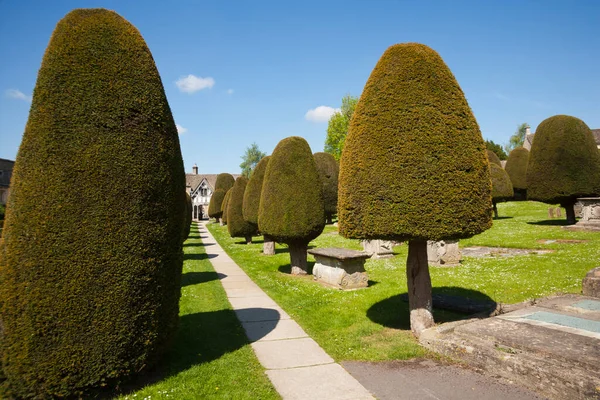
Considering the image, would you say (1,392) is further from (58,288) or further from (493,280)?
(493,280)

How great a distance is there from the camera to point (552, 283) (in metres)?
9.14

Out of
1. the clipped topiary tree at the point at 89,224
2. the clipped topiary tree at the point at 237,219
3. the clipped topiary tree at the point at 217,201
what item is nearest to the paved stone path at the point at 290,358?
the clipped topiary tree at the point at 89,224

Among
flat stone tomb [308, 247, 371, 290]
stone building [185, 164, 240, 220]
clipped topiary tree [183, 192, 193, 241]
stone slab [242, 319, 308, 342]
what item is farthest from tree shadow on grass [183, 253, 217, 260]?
stone building [185, 164, 240, 220]

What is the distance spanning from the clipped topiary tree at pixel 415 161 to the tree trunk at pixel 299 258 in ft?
22.3

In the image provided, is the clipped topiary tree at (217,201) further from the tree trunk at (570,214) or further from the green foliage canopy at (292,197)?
the tree trunk at (570,214)

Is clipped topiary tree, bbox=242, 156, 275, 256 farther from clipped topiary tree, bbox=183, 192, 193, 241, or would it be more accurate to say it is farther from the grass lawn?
clipped topiary tree, bbox=183, 192, 193, 241

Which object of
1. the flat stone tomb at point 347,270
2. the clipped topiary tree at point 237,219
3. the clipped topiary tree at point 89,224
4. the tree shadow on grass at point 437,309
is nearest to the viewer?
the clipped topiary tree at point 89,224

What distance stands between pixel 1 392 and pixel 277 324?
4.43 m

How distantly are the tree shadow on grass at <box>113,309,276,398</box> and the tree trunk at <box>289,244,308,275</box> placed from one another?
4683mm

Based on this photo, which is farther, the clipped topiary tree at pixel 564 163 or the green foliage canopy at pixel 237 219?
the green foliage canopy at pixel 237 219

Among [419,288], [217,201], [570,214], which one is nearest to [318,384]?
[419,288]

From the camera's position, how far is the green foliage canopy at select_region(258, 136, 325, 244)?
11.9 m

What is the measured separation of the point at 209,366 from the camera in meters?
5.20

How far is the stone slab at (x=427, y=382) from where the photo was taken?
4.27m
